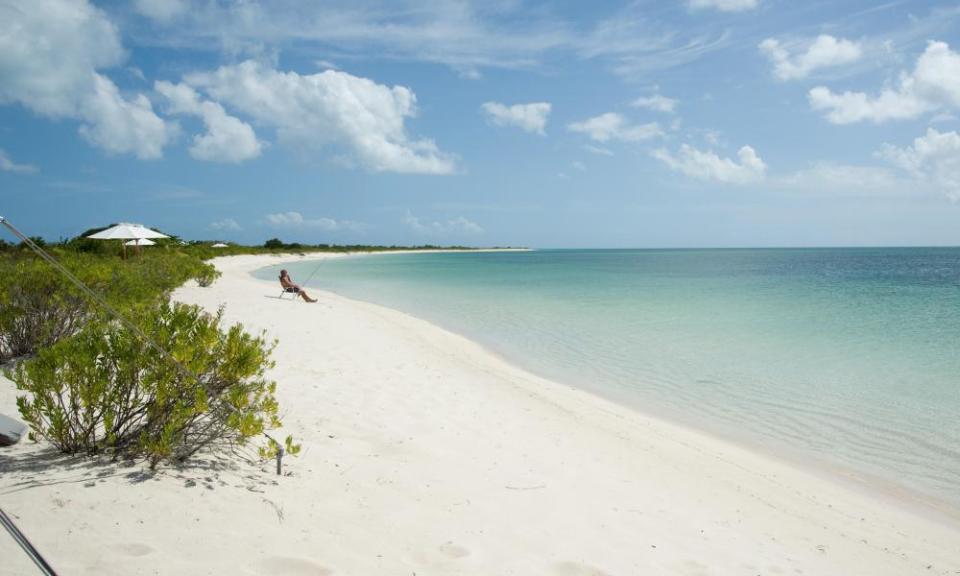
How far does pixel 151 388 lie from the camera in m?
3.79

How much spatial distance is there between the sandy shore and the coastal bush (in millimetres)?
228

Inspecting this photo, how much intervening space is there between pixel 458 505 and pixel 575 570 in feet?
3.59

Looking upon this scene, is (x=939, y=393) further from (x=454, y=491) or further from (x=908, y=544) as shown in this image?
(x=454, y=491)

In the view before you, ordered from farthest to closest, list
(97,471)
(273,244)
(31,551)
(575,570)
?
1. (273,244)
2. (97,471)
3. (575,570)
4. (31,551)

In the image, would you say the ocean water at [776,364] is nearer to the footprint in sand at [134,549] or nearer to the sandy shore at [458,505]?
the sandy shore at [458,505]

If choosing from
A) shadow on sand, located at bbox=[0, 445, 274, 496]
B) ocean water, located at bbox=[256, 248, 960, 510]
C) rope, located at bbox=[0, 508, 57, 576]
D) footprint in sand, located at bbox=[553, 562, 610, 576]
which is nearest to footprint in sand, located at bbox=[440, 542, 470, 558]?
footprint in sand, located at bbox=[553, 562, 610, 576]

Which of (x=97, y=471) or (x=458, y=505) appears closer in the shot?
(x=97, y=471)

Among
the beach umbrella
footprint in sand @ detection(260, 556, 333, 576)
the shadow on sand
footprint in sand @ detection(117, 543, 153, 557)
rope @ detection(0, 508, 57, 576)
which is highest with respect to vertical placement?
the beach umbrella

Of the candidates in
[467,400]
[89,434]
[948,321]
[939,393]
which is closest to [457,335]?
[467,400]

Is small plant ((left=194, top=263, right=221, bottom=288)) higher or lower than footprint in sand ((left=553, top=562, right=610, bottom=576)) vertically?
higher

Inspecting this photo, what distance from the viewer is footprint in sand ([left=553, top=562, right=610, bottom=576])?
341cm

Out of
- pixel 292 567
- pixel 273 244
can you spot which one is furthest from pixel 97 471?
pixel 273 244

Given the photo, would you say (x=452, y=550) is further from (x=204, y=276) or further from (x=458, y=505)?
(x=204, y=276)

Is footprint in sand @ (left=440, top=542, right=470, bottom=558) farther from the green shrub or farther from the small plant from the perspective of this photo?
the small plant
